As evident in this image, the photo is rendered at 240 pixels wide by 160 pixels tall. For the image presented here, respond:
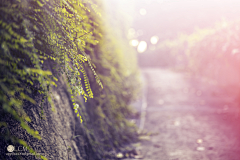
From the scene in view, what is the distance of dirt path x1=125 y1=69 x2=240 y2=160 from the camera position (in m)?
4.83

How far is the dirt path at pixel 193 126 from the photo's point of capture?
483 cm

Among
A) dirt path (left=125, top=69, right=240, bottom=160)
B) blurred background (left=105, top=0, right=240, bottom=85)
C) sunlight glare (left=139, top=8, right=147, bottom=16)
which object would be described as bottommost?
dirt path (left=125, top=69, right=240, bottom=160)

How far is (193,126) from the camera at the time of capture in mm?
7145

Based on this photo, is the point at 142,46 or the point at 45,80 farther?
the point at 142,46

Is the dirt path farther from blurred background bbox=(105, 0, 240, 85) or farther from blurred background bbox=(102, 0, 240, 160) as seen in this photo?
blurred background bbox=(105, 0, 240, 85)

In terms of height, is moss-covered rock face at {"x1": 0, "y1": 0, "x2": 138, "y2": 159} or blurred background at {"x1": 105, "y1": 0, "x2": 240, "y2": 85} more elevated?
blurred background at {"x1": 105, "y1": 0, "x2": 240, "y2": 85}

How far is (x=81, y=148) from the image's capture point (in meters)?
3.32

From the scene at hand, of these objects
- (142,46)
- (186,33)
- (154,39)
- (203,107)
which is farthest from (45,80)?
(154,39)

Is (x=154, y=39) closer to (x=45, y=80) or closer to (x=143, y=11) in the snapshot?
(x=143, y=11)

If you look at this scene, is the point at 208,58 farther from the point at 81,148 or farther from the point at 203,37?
the point at 81,148

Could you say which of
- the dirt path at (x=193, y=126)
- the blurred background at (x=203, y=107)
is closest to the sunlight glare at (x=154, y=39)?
the blurred background at (x=203, y=107)

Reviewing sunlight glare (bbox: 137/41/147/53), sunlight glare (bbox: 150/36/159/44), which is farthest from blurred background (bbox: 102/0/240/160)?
sunlight glare (bbox: 150/36/159/44)

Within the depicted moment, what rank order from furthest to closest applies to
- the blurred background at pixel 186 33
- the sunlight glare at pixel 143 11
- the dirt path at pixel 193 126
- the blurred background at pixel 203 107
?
1. the sunlight glare at pixel 143 11
2. the blurred background at pixel 186 33
3. the blurred background at pixel 203 107
4. the dirt path at pixel 193 126

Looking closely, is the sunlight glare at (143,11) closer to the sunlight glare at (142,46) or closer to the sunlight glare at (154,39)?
the sunlight glare at (154,39)
